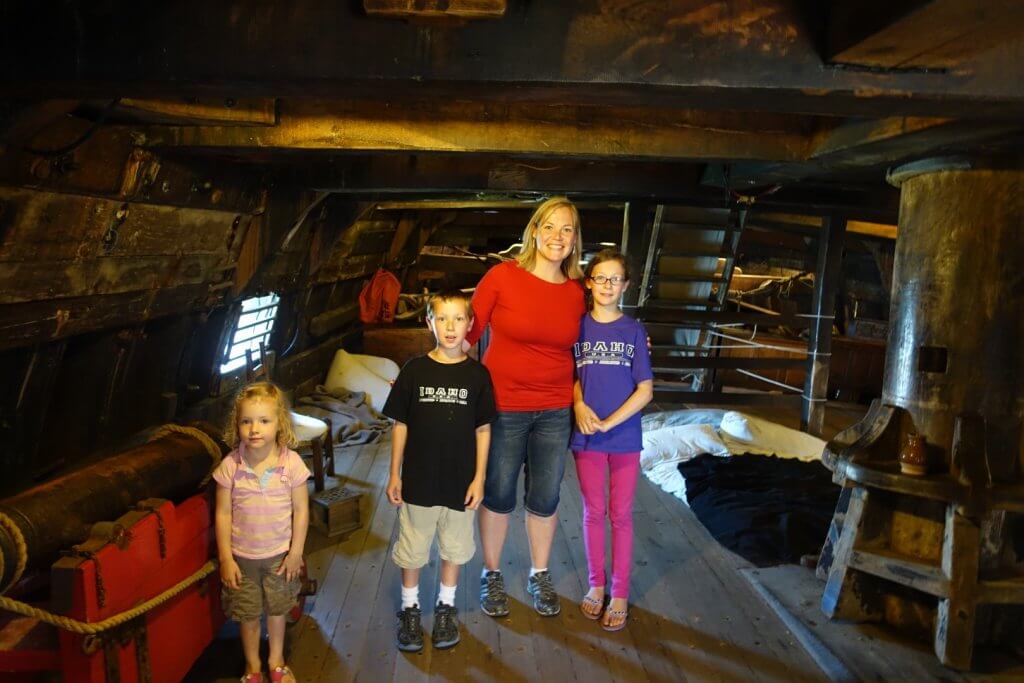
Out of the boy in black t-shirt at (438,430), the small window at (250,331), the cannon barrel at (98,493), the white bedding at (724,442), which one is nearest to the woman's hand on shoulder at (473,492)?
the boy in black t-shirt at (438,430)

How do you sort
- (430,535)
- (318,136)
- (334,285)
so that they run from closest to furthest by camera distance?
(430,535), (318,136), (334,285)

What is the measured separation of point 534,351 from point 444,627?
1.13m

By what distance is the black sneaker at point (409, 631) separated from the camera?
8.65ft

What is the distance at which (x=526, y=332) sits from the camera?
8.61 feet

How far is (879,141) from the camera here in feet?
8.08

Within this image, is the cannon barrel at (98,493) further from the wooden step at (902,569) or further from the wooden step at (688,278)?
the wooden step at (688,278)

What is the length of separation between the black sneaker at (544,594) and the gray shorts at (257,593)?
1.08m

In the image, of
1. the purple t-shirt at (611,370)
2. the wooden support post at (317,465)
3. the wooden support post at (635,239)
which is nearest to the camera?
the purple t-shirt at (611,370)

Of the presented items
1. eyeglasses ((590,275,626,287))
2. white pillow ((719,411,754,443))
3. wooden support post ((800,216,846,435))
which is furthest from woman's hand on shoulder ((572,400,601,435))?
wooden support post ((800,216,846,435))

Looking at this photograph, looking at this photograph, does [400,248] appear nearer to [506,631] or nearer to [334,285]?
[334,285]

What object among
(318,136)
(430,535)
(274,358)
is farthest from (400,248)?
(430,535)

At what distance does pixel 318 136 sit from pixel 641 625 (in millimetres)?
2428

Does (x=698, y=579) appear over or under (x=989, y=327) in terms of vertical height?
under

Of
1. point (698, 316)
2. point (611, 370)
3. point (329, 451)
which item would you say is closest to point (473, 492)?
point (611, 370)
